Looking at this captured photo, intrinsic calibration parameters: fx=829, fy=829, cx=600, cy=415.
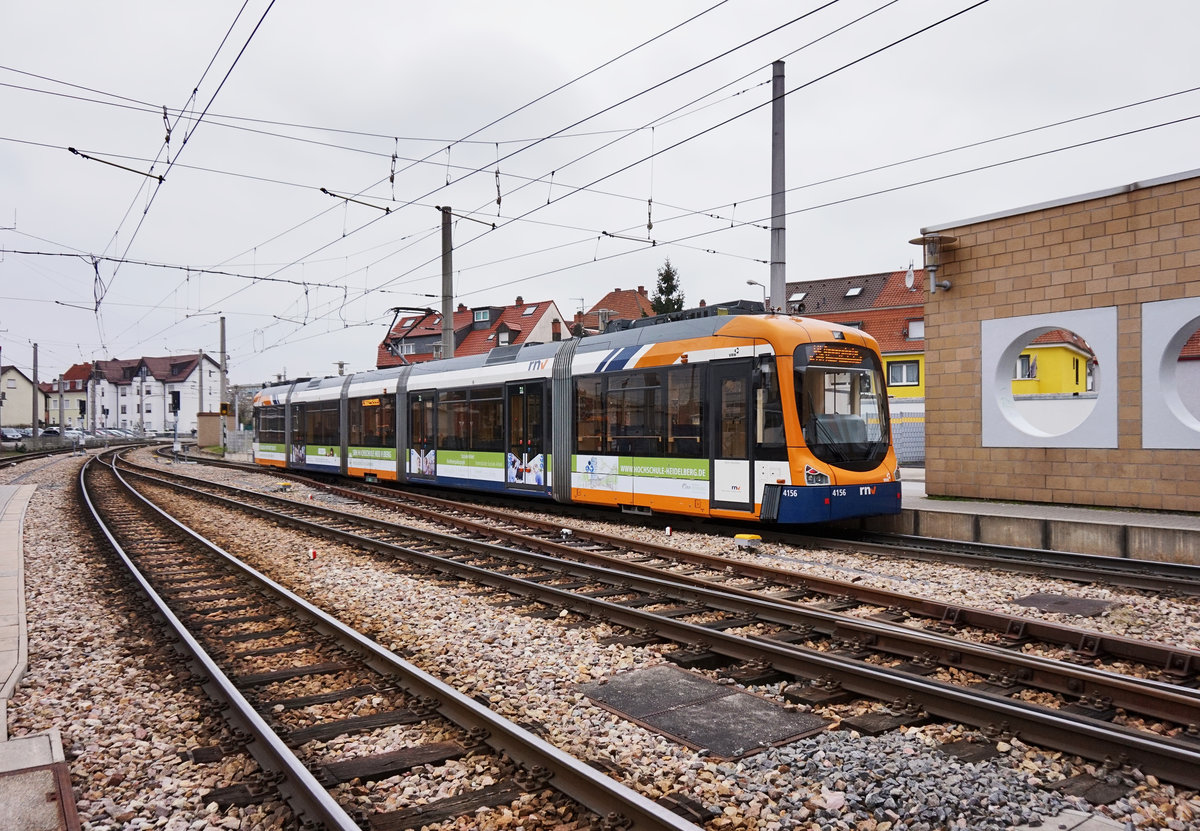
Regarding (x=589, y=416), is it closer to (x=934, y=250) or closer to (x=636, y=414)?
(x=636, y=414)

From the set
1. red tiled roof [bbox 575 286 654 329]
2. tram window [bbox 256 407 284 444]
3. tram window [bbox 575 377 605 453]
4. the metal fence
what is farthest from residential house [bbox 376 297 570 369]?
tram window [bbox 575 377 605 453]

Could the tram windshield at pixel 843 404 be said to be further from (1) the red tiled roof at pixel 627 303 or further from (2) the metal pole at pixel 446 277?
(1) the red tiled roof at pixel 627 303

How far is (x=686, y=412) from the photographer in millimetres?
12266

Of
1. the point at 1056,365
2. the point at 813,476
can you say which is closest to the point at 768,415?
the point at 813,476

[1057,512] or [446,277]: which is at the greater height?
[446,277]

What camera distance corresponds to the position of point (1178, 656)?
5652mm

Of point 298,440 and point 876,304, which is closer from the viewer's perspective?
point 298,440

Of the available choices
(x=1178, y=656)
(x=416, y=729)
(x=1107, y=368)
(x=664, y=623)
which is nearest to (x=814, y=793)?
(x=416, y=729)

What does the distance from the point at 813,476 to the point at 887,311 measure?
34705 millimetres

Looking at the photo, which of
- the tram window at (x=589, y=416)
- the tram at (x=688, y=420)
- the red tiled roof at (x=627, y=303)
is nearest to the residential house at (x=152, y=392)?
the red tiled roof at (x=627, y=303)

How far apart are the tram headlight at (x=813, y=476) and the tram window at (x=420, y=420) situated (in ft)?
34.2

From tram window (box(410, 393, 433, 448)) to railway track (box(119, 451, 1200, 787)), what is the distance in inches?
375

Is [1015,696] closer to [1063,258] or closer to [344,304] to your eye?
[1063,258]

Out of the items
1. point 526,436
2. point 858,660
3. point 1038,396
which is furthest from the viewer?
point 1038,396
